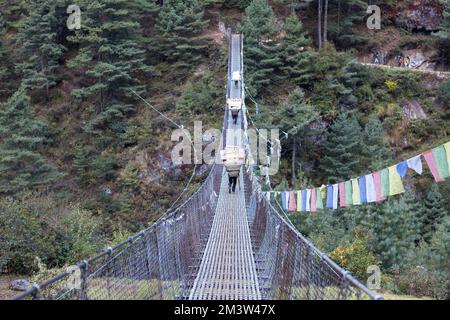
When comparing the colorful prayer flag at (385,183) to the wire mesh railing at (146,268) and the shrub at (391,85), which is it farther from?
the shrub at (391,85)

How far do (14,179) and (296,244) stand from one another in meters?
16.2

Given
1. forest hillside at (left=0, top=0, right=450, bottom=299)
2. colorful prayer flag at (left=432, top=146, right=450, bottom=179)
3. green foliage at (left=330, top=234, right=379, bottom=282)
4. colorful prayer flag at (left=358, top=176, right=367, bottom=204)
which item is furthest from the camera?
forest hillside at (left=0, top=0, right=450, bottom=299)

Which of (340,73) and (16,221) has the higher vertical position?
(340,73)

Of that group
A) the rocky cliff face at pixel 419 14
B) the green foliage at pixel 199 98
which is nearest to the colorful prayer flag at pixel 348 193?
the green foliage at pixel 199 98

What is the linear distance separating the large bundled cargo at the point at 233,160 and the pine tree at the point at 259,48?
389 inches

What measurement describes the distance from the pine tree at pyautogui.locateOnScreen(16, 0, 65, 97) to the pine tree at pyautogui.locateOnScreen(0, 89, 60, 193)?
387cm

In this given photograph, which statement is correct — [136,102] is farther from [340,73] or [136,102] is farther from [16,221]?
[16,221]

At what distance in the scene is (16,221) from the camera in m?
10.7

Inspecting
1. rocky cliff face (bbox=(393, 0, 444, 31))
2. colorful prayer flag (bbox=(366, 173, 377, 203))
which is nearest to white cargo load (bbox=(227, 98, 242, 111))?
rocky cliff face (bbox=(393, 0, 444, 31))

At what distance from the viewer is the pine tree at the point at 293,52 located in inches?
893

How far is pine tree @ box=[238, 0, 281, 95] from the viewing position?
22.5 metres

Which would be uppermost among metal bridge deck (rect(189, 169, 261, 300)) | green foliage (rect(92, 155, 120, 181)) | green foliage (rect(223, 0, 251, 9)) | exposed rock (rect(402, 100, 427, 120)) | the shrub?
green foliage (rect(223, 0, 251, 9))

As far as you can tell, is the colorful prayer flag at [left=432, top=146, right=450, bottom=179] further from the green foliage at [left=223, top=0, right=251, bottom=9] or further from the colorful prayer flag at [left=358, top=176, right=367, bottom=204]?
the green foliage at [left=223, top=0, right=251, bottom=9]
